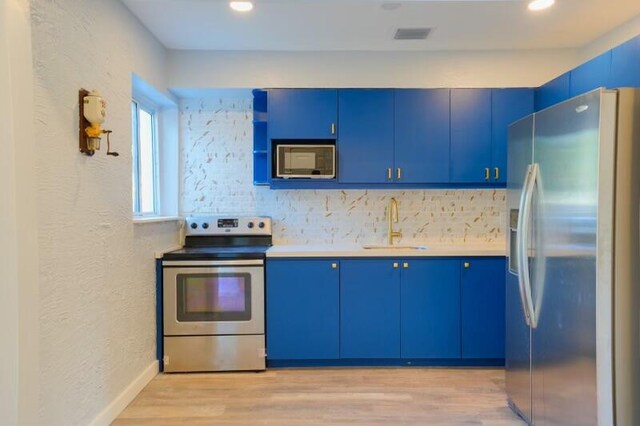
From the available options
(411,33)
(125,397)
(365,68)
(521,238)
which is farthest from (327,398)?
(411,33)

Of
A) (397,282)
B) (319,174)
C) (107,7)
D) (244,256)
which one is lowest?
(397,282)

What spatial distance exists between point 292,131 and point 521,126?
1.70 metres

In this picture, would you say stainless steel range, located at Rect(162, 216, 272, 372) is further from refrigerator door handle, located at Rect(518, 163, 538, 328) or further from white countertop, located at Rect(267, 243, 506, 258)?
refrigerator door handle, located at Rect(518, 163, 538, 328)

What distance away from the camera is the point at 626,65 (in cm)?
235

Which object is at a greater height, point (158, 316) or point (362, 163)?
point (362, 163)

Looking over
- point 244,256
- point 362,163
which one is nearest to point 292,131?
point 362,163

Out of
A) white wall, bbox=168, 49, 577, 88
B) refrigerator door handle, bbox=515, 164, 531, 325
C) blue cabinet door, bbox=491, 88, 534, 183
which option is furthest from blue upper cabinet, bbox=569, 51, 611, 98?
refrigerator door handle, bbox=515, 164, 531, 325

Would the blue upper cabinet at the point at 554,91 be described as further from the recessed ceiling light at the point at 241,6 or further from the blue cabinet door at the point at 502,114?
the recessed ceiling light at the point at 241,6

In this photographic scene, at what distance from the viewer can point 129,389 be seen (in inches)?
104

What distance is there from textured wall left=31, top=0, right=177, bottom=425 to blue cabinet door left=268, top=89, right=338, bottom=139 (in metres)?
0.99

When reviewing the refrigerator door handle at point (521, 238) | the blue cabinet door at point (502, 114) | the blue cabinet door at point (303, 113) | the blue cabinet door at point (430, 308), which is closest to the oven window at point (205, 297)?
the blue cabinet door at point (303, 113)

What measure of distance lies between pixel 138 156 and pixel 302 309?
170cm

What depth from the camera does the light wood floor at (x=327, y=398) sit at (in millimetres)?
2463

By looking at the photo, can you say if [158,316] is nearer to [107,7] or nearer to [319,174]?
[319,174]
